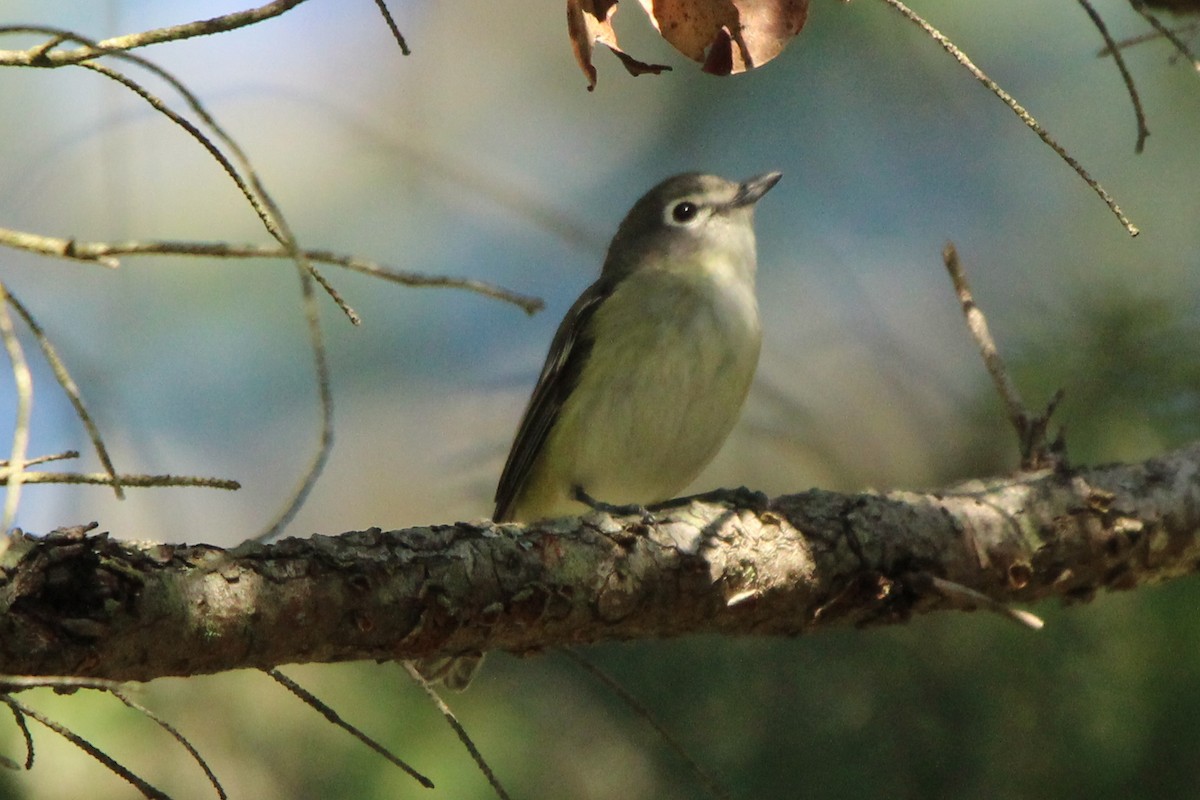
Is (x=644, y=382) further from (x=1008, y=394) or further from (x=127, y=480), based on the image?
(x=127, y=480)

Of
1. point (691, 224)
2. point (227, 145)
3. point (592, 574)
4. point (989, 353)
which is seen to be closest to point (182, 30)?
point (227, 145)

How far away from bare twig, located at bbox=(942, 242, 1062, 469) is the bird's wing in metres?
1.54

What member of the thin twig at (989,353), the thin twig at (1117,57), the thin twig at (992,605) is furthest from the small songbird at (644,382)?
the thin twig at (1117,57)

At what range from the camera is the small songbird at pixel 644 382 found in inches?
180

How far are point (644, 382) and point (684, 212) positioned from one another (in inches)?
41.8

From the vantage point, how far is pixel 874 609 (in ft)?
11.0

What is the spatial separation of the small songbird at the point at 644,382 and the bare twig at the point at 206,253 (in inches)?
101

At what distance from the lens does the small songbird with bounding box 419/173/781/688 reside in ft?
15.0

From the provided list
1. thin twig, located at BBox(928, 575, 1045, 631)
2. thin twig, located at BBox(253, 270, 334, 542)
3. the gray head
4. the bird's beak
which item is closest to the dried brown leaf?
A: thin twig, located at BBox(253, 270, 334, 542)

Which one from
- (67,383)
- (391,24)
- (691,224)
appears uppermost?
(391,24)

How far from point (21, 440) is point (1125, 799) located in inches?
128

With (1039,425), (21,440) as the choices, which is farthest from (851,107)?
(21,440)

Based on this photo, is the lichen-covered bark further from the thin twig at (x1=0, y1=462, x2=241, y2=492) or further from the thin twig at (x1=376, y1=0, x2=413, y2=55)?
the thin twig at (x1=376, y1=0, x2=413, y2=55)

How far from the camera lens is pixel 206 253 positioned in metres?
1.70
